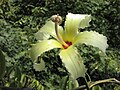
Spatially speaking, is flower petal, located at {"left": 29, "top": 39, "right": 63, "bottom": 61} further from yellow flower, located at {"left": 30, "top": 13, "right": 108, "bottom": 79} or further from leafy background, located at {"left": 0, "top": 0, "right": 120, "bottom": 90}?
leafy background, located at {"left": 0, "top": 0, "right": 120, "bottom": 90}

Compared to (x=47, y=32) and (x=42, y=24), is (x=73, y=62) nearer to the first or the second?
(x=47, y=32)

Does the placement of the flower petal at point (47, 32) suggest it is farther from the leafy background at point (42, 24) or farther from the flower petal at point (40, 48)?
the leafy background at point (42, 24)

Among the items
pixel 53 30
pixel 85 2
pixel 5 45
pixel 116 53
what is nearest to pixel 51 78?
pixel 5 45

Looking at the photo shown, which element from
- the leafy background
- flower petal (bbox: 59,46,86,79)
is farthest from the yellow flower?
the leafy background

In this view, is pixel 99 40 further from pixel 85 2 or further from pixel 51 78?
pixel 85 2

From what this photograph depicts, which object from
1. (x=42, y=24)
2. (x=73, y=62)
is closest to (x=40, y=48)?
(x=73, y=62)

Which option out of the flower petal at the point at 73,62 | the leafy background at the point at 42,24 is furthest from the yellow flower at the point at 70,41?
the leafy background at the point at 42,24
